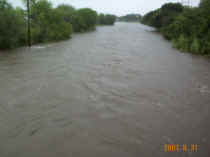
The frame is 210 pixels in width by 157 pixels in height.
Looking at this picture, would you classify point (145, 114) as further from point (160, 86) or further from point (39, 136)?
point (39, 136)

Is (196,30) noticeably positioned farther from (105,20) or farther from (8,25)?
(105,20)

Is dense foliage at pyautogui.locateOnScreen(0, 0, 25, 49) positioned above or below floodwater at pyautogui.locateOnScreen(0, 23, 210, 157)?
above

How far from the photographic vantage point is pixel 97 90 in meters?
9.03

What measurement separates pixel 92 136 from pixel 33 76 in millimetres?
7899

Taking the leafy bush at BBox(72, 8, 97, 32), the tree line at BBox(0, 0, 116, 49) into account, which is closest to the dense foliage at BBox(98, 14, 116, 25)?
the leafy bush at BBox(72, 8, 97, 32)

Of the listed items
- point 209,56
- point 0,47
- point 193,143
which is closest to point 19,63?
point 0,47
